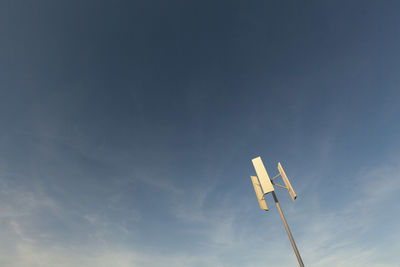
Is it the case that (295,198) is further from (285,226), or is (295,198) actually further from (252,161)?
(252,161)

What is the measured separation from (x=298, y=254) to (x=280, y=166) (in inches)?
166

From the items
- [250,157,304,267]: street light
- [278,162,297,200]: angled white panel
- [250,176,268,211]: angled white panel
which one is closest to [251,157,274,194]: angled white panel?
[250,157,304,267]: street light

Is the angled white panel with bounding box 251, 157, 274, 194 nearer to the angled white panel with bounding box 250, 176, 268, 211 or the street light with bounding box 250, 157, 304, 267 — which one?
the street light with bounding box 250, 157, 304, 267

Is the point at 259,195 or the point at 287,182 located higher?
the point at 287,182

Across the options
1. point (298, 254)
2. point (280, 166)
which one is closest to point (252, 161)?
point (280, 166)

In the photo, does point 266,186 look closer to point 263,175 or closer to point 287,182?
point 263,175

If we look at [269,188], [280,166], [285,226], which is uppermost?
[280,166]

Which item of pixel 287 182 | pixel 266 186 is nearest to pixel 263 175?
pixel 266 186

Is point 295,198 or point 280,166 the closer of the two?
point 295,198

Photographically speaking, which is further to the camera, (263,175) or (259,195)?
(259,195)

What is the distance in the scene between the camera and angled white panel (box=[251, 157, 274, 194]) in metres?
9.27

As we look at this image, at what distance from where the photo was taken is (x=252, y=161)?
1048 cm

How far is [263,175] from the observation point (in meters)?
9.83

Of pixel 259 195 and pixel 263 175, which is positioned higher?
pixel 263 175
